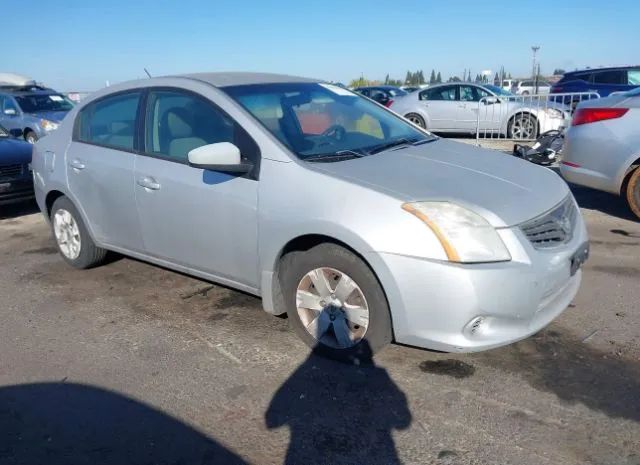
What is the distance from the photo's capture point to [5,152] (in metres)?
7.59

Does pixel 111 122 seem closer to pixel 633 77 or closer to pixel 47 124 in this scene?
pixel 47 124

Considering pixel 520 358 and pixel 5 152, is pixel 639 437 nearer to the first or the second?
pixel 520 358

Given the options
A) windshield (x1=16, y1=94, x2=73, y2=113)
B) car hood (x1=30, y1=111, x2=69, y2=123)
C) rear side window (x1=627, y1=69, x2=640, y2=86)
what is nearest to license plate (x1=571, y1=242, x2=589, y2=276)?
car hood (x1=30, y1=111, x2=69, y2=123)

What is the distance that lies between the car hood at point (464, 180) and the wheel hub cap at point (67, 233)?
2.73 metres

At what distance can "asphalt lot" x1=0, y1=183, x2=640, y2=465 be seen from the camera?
8.52 feet

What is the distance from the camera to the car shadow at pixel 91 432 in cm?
260

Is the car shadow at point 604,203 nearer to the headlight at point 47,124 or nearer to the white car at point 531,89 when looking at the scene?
the white car at point 531,89

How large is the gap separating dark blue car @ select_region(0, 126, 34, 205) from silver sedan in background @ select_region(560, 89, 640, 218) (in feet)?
21.8

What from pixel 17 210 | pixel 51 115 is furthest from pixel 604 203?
pixel 51 115

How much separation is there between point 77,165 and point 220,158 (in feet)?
6.20

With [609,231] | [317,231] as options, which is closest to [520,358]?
[317,231]

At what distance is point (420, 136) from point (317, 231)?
1.60m

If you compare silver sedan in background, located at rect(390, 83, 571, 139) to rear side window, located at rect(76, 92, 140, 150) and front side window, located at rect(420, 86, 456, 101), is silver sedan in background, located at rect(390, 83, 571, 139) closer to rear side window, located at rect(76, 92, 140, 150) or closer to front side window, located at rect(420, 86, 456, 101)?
front side window, located at rect(420, 86, 456, 101)

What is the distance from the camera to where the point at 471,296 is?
2.82m
